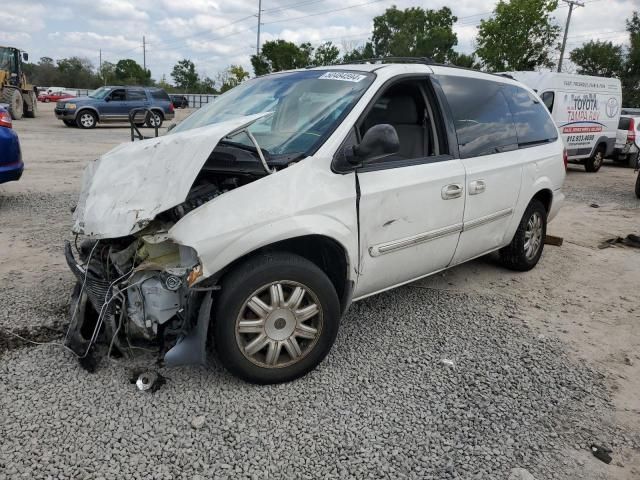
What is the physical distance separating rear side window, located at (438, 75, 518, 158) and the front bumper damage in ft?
7.36

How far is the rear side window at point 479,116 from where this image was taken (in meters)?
3.79

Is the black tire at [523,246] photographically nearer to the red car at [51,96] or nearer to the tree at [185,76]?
the red car at [51,96]

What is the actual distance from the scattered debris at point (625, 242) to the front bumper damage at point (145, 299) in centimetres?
540

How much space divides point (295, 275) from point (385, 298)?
163cm

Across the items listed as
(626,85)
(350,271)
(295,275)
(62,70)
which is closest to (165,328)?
(295,275)

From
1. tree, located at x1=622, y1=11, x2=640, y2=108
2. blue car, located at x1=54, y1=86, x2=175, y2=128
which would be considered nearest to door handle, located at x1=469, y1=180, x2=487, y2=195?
blue car, located at x1=54, y1=86, x2=175, y2=128

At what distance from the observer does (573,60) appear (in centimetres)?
4234

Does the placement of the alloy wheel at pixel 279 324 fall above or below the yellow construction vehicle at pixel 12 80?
below

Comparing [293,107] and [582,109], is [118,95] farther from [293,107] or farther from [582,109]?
[293,107]

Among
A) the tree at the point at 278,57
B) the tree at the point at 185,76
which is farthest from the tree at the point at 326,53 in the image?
the tree at the point at 185,76

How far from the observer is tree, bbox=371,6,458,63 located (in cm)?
5722

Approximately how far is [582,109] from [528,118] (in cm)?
975

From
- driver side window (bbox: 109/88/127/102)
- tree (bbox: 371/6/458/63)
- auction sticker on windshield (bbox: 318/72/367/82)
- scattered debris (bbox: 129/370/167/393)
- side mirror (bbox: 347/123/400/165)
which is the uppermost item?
tree (bbox: 371/6/458/63)

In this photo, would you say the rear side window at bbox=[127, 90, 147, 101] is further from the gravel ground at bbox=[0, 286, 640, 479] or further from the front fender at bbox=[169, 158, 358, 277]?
the front fender at bbox=[169, 158, 358, 277]
